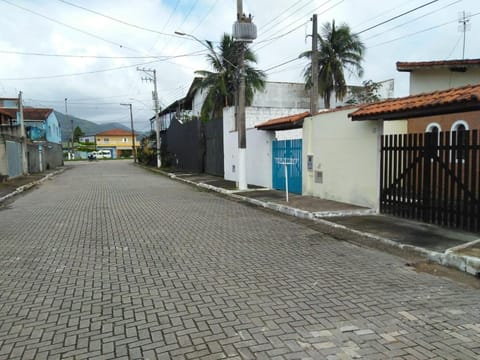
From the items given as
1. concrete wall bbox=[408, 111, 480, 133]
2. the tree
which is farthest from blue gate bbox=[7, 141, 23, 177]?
the tree

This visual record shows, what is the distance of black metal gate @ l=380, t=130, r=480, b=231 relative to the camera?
7.63 m

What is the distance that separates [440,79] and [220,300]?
47.7 feet

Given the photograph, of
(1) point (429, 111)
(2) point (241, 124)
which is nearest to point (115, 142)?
(2) point (241, 124)

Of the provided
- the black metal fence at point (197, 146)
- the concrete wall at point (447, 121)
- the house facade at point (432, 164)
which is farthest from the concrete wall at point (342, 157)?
the black metal fence at point (197, 146)

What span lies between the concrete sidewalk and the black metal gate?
0.96 feet

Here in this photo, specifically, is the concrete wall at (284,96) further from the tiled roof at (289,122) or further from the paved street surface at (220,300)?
the paved street surface at (220,300)

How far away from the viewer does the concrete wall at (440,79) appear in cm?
1478

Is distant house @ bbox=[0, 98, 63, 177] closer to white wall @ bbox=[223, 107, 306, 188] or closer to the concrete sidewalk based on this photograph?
white wall @ bbox=[223, 107, 306, 188]

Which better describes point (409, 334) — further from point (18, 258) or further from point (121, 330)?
point (18, 258)

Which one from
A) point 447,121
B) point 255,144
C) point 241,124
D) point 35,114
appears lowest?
point 255,144

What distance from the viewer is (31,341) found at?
3623mm

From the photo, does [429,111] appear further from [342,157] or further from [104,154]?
[104,154]

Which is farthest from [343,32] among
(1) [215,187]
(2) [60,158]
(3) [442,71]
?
(2) [60,158]

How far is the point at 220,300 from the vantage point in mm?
4512
